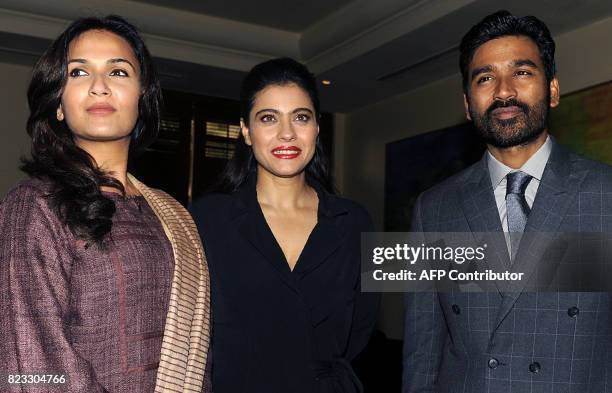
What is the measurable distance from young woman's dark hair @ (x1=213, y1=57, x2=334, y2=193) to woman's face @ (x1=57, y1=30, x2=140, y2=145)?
0.63m

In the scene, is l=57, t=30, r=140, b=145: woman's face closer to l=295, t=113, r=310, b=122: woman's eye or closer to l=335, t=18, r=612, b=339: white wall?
l=295, t=113, r=310, b=122: woman's eye

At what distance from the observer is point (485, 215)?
75.2 inches

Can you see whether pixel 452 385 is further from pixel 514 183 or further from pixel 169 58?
pixel 169 58

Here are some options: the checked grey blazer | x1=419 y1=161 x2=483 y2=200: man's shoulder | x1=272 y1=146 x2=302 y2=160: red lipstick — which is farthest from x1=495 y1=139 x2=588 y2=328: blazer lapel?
x1=272 y1=146 x2=302 y2=160: red lipstick

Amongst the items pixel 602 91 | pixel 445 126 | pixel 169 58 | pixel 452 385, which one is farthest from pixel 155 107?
pixel 445 126

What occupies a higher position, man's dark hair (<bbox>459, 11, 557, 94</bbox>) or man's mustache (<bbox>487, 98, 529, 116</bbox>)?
man's dark hair (<bbox>459, 11, 557, 94</bbox>)

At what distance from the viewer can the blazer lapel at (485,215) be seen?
1845 mm

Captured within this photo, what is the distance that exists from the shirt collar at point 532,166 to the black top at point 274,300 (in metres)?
0.55

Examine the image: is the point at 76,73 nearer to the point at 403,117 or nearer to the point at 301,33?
the point at 301,33

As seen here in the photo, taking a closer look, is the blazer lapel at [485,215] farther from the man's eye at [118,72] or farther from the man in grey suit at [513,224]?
the man's eye at [118,72]

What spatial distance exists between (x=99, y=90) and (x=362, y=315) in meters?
1.24

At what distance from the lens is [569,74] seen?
5090 mm

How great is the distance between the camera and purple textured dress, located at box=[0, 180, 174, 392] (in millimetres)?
1388

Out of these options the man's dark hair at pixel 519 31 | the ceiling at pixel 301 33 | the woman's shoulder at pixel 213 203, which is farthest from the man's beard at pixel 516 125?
the ceiling at pixel 301 33
